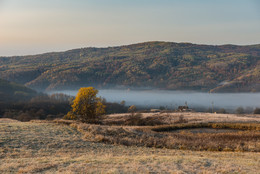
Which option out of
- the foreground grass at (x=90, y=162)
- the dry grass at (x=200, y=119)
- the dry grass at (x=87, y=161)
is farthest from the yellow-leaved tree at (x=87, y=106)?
the foreground grass at (x=90, y=162)

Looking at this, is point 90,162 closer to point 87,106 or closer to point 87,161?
point 87,161

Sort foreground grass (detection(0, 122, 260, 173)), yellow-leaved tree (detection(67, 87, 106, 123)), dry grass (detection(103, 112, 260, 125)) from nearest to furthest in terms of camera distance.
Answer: foreground grass (detection(0, 122, 260, 173)), yellow-leaved tree (detection(67, 87, 106, 123)), dry grass (detection(103, 112, 260, 125))

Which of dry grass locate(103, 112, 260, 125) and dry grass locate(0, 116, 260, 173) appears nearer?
dry grass locate(0, 116, 260, 173)

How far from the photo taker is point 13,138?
24.8 m

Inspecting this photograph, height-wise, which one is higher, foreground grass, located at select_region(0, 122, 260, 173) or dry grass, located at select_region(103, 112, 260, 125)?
foreground grass, located at select_region(0, 122, 260, 173)

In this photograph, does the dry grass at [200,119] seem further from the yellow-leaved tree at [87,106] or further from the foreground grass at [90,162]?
the foreground grass at [90,162]

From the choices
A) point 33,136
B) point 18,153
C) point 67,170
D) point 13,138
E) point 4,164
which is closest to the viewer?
point 67,170

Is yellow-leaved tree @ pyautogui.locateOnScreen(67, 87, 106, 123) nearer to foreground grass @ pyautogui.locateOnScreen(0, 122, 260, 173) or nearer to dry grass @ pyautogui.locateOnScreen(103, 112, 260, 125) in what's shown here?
dry grass @ pyautogui.locateOnScreen(103, 112, 260, 125)

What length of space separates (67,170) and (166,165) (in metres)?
5.94

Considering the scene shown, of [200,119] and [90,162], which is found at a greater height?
[90,162]

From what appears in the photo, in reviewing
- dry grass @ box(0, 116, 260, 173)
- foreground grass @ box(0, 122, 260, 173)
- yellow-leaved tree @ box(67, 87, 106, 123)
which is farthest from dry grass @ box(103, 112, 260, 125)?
foreground grass @ box(0, 122, 260, 173)

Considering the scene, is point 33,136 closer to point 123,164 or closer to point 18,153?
point 18,153

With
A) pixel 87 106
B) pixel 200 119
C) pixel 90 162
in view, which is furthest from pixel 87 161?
pixel 200 119

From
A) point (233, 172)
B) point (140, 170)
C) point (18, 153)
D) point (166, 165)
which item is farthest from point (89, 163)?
point (233, 172)
